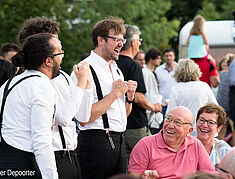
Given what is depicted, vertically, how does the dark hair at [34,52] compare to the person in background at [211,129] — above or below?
above

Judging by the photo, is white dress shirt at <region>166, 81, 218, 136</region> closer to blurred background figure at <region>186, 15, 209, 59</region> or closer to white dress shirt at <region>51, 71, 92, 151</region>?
blurred background figure at <region>186, 15, 209, 59</region>

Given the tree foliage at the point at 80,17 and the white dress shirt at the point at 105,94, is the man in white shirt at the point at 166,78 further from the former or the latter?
the white dress shirt at the point at 105,94

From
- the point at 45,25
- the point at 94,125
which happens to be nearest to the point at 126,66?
the point at 94,125

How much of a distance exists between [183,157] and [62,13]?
11.3 metres

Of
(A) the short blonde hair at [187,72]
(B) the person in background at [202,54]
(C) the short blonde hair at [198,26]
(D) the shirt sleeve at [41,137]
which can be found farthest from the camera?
(C) the short blonde hair at [198,26]

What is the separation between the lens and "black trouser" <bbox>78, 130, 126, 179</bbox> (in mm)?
4141

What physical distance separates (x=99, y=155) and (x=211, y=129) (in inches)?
56.8

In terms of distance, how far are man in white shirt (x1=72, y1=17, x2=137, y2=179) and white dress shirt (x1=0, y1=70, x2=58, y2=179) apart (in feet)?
3.44

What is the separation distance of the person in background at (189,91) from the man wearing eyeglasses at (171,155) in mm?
1934

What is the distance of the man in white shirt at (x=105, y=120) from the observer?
4.13 metres

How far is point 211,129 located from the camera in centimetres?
496

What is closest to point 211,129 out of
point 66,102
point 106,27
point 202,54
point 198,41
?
point 106,27

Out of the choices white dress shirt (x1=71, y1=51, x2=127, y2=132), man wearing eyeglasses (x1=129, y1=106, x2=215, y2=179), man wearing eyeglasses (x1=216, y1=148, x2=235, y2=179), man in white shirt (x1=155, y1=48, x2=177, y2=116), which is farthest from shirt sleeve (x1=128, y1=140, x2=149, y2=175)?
man in white shirt (x1=155, y1=48, x2=177, y2=116)

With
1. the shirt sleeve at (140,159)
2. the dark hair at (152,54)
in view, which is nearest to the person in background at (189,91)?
the shirt sleeve at (140,159)
